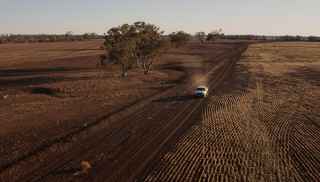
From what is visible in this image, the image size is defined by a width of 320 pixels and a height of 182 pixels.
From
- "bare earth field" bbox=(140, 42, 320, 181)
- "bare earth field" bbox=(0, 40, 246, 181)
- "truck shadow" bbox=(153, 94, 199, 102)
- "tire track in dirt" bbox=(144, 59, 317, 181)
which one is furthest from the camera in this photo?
"truck shadow" bbox=(153, 94, 199, 102)

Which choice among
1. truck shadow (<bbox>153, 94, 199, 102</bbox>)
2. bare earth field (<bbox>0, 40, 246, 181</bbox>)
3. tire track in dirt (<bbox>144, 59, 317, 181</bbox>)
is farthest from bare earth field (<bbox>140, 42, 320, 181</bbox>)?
truck shadow (<bbox>153, 94, 199, 102</bbox>)

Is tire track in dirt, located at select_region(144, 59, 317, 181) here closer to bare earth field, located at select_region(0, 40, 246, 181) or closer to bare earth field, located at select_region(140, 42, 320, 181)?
bare earth field, located at select_region(140, 42, 320, 181)

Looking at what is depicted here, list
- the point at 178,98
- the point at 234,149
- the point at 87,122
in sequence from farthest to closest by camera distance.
Result: the point at 178,98 < the point at 87,122 < the point at 234,149

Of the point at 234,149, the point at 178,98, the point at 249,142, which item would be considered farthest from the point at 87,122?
the point at 178,98

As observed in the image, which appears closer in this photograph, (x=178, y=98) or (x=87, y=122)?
Result: (x=87, y=122)

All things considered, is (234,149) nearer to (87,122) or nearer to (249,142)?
(249,142)

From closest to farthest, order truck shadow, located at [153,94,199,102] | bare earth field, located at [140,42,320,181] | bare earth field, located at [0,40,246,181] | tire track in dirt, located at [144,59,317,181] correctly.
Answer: tire track in dirt, located at [144,59,317,181] < bare earth field, located at [140,42,320,181] < bare earth field, located at [0,40,246,181] < truck shadow, located at [153,94,199,102]
